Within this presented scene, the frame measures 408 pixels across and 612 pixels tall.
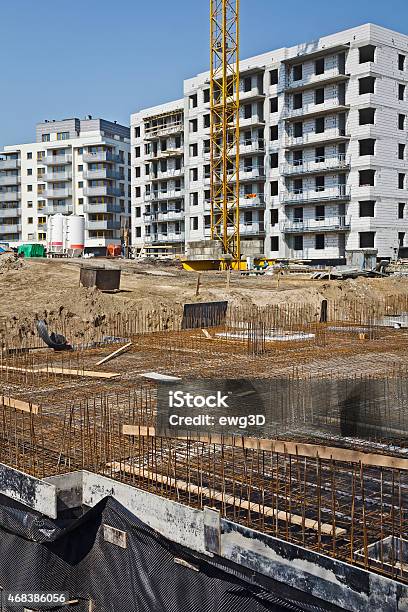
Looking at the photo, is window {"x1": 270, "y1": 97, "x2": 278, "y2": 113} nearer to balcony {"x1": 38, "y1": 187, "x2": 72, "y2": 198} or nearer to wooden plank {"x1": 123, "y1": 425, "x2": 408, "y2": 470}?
balcony {"x1": 38, "y1": 187, "x2": 72, "y2": 198}

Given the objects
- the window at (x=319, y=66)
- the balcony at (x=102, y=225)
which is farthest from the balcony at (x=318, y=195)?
the balcony at (x=102, y=225)

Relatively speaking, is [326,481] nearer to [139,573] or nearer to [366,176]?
[139,573]

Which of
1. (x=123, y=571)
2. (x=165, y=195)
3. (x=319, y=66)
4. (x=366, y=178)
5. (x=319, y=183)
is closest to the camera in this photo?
(x=123, y=571)

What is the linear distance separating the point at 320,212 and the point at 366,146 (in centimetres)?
506

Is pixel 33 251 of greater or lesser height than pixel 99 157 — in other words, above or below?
below

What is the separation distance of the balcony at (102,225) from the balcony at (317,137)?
2806 cm

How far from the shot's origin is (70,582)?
4.98 metres

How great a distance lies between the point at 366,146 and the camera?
133 ft

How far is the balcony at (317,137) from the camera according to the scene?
41312 mm

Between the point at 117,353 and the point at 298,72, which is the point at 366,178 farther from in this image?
the point at 117,353

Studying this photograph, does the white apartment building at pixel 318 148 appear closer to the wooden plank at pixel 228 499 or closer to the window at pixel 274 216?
the window at pixel 274 216

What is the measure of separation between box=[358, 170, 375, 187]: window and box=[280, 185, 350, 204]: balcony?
961mm

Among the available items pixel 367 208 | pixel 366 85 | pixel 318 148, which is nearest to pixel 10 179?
pixel 318 148

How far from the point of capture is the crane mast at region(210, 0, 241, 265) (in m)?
44.7
